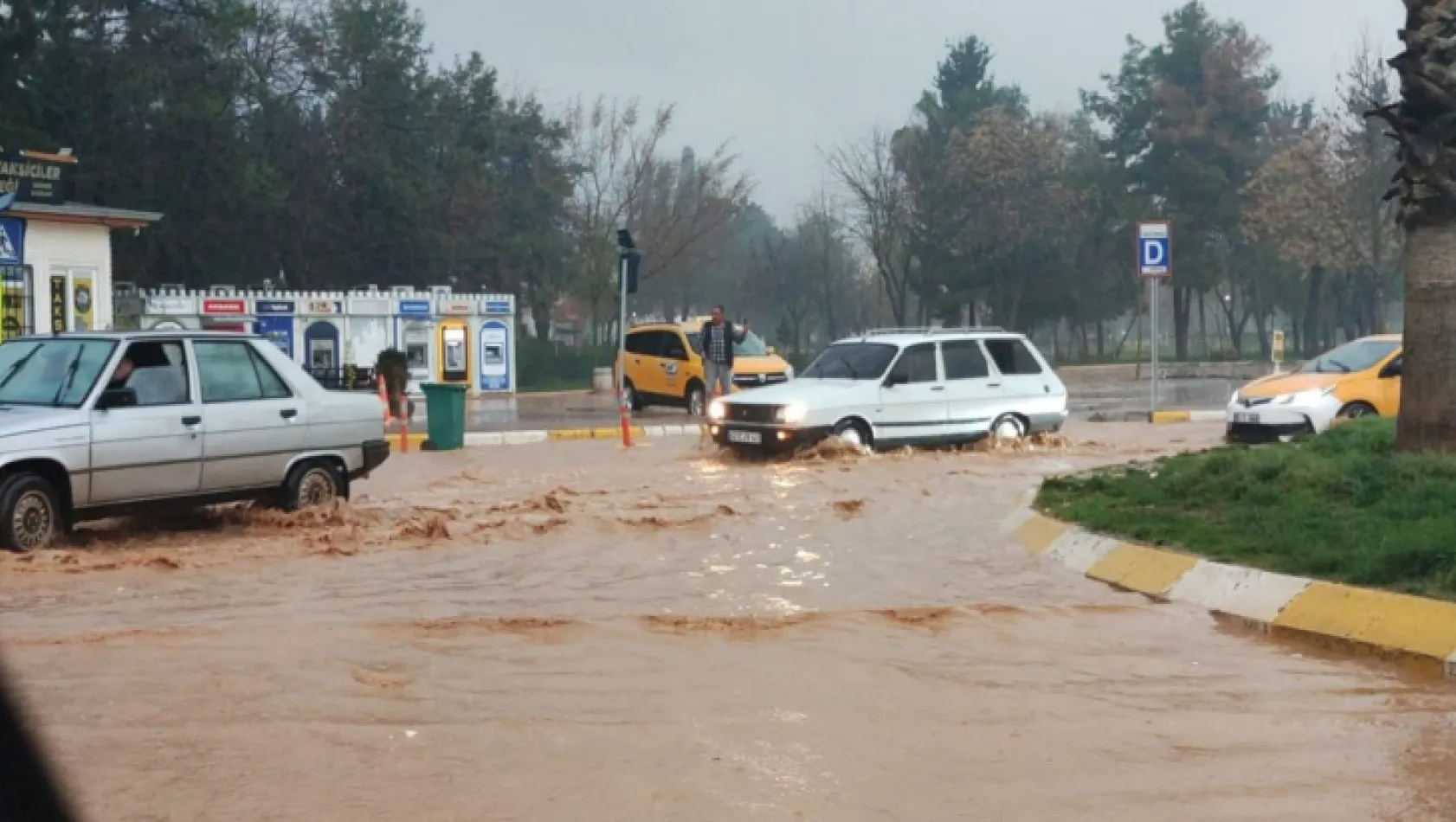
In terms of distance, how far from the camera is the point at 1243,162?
209 ft

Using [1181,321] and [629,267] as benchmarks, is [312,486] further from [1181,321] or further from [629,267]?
[1181,321]

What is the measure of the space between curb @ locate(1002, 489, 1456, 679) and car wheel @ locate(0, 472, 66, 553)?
22.0 ft

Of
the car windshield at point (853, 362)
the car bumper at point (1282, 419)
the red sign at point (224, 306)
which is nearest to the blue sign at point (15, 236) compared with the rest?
the red sign at point (224, 306)

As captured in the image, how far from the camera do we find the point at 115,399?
35.0 ft

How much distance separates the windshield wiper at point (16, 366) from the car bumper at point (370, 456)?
262cm

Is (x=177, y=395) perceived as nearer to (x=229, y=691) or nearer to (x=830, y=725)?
(x=229, y=691)

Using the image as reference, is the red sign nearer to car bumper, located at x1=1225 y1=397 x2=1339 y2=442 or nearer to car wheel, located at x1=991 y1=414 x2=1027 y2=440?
car wheel, located at x1=991 y1=414 x2=1027 y2=440

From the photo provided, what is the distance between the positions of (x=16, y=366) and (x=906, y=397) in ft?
33.2

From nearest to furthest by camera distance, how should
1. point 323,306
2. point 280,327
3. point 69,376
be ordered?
point 69,376
point 280,327
point 323,306

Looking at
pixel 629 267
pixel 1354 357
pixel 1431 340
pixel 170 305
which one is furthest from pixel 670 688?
pixel 170 305

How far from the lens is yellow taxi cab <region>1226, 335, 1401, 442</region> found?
1792 centimetres

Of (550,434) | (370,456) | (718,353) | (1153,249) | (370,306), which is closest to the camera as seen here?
(370,456)

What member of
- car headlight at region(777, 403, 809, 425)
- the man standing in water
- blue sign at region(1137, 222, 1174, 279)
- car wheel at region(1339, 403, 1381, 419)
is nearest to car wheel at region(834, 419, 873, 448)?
car headlight at region(777, 403, 809, 425)

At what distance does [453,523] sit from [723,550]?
258 centimetres
